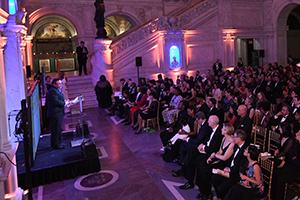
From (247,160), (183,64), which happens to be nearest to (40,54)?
(183,64)

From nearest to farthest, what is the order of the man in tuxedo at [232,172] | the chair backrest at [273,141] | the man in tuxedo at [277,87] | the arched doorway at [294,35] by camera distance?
the man in tuxedo at [232,172] < the chair backrest at [273,141] < the man in tuxedo at [277,87] < the arched doorway at [294,35]

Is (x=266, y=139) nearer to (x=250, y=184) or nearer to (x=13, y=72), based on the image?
(x=250, y=184)

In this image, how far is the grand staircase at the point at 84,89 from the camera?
14.0 meters

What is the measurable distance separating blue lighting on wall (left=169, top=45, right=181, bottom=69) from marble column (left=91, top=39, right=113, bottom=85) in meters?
2.91

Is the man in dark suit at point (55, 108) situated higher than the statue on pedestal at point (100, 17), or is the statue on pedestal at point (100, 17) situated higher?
the statue on pedestal at point (100, 17)

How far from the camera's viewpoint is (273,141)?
Answer: 17.6 ft

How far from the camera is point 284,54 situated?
18719 millimetres

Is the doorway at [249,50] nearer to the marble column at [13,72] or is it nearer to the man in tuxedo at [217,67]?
the man in tuxedo at [217,67]

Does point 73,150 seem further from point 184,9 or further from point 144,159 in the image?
point 184,9

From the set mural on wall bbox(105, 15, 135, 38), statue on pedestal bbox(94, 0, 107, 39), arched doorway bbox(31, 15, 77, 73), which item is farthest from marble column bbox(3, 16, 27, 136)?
mural on wall bbox(105, 15, 135, 38)

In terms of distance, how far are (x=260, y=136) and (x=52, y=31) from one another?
57.8 feet

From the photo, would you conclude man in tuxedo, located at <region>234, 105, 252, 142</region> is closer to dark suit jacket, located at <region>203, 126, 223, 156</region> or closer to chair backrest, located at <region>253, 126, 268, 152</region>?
chair backrest, located at <region>253, 126, 268, 152</region>

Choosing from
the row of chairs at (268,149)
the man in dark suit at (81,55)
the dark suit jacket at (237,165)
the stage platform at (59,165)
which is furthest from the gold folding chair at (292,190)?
the man in dark suit at (81,55)

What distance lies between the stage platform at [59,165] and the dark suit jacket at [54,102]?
2.73 ft
